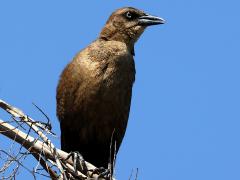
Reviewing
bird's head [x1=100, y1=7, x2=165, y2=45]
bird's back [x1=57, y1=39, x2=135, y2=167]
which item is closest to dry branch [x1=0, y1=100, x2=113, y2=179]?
bird's back [x1=57, y1=39, x2=135, y2=167]

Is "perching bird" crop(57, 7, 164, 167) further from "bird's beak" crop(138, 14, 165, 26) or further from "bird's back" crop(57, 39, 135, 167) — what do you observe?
"bird's beak" crop(138, 14, 165, 26)

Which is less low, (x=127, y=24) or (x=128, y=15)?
(x=128, y=15)

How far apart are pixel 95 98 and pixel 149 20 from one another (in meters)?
1.28

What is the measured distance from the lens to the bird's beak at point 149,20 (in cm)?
641

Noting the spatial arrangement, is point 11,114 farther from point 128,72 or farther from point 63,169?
point 128,72

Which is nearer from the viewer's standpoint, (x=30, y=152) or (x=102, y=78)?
(x=30, y=152)

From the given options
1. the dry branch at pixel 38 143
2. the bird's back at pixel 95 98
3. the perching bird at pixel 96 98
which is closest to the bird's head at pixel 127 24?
the perching bird at pixel 96 98

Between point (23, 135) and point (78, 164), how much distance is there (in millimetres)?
809

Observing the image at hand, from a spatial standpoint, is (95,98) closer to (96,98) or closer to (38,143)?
(96,98)

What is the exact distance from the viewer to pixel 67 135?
5941 mm

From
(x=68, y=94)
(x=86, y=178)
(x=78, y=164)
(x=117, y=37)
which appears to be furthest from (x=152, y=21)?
(x=86, y=178)

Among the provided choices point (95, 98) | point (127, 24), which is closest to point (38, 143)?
point (95, 98)

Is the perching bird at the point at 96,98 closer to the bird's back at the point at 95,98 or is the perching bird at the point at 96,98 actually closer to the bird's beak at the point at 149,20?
the bird's back at the point at 95,98

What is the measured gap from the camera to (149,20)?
6426 millimetres
